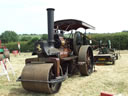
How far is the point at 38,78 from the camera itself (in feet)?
13.6

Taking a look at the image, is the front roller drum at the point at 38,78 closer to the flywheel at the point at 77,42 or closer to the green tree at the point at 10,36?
the flywheel at the point at 77,42

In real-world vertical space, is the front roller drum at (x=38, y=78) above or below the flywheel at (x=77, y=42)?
below

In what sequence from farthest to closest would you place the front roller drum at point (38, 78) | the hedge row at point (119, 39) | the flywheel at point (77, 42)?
1. the hedge row at point (119, 39)
2. the flywheel at point (77, 42)
3. the front roller drum at point (38, 78)

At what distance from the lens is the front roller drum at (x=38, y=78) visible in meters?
4.08

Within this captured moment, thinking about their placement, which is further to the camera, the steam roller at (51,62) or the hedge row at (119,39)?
the hedge row at (119,39)

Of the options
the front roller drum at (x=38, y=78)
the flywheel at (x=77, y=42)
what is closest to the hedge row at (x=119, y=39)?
the flywheel at (x=77, y=42)

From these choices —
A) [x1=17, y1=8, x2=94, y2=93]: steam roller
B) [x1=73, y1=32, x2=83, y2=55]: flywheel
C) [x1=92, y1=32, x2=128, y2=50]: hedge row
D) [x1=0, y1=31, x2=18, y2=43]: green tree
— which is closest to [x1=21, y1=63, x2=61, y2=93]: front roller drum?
[x1=17, y1=8, x2=94, y2=93]: steam roller

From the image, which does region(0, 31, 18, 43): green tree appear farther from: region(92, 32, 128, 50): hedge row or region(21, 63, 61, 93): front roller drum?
region(21, 63, 61, 93): front roller drum

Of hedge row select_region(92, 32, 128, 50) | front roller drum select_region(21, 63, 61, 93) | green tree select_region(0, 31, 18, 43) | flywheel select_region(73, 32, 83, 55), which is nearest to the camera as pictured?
front roller drum select_region(21, 63, 61, 93)

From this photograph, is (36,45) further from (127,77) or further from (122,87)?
(127,77)

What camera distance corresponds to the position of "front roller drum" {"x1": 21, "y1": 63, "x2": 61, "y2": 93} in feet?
13.4

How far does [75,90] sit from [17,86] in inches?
69.8

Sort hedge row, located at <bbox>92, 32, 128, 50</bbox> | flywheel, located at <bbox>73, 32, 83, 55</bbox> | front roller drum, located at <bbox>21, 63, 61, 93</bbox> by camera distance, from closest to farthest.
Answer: front roller drum, located at <bbox>21, 63, 61, 93</bbox> < flywheel, located at <bbox>73, 32, 83, 55</bbox> < hedge row, located at <bbox>92, 32, 128, 50</bbox>

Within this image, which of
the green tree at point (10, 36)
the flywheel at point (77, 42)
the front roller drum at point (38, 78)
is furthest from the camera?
the green tree at point (10, 36)
